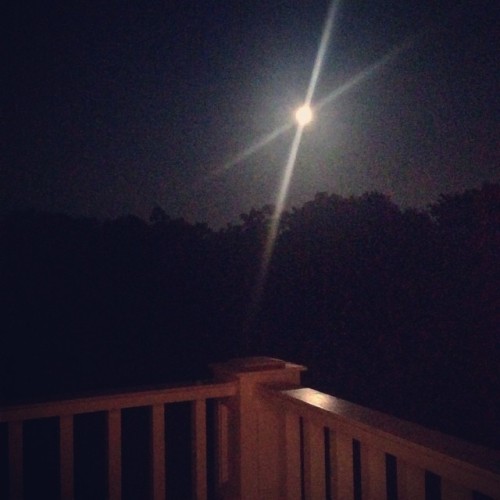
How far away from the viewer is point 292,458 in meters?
1.73

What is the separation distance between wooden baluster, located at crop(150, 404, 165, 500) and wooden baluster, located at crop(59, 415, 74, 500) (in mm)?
291

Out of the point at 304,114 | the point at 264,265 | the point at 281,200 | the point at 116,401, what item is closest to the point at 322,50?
the point at 304,114

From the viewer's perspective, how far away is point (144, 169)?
9.64m

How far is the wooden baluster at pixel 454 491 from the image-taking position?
103 cm

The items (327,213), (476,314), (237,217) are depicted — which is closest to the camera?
(476,314)

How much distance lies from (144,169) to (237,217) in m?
2.08

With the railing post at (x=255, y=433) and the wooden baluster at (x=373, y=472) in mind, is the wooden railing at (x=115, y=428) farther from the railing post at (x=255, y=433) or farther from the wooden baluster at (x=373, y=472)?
the wooden baluster at (x=373, y=472)

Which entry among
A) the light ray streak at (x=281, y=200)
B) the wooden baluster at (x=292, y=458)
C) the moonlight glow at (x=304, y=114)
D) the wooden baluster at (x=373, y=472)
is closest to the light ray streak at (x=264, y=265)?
the light ray streak at (x=281, y=200)

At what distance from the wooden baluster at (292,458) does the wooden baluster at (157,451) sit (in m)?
0.48

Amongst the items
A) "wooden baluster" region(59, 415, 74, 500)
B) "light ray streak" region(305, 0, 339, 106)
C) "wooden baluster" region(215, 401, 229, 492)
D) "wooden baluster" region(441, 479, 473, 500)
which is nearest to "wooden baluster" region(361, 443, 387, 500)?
"wooden baluster" region(441, 479, 473, 500)

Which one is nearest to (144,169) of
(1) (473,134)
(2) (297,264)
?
(2) (297,264)

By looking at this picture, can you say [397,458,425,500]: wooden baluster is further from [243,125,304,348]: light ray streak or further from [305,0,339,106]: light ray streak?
[243,125,304,348]: light ray streak

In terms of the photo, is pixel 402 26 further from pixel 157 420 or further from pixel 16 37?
pixel 157 420

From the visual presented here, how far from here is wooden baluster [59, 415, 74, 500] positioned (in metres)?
1.71
